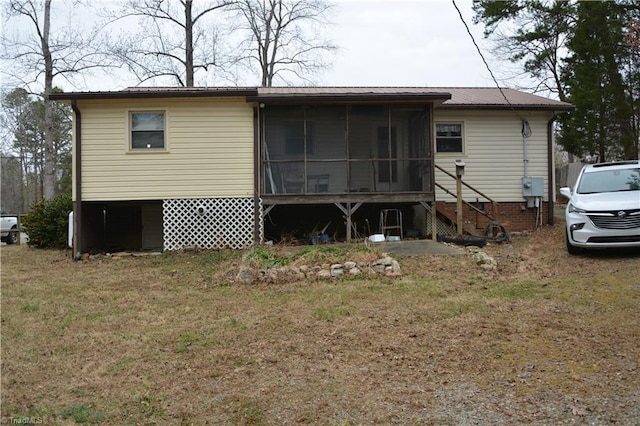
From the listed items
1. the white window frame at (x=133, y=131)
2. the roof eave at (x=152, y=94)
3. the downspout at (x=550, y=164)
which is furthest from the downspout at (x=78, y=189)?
the downspout at (x=550, y=164)

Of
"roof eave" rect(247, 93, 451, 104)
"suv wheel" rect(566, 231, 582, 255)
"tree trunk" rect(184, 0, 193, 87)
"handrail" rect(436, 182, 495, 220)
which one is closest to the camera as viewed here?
"suv wheel" rect(566, 231, 582, 255)

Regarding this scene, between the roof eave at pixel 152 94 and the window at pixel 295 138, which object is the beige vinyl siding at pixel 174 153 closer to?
the roof eave at pixel 152 94

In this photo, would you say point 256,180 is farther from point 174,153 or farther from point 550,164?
point 550,164

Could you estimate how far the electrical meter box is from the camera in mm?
13836

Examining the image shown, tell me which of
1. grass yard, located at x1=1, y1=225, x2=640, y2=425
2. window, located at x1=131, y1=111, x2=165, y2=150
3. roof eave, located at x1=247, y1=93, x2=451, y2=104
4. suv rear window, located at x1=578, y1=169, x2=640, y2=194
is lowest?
grass yard, located at x1=1, y1=225, x2=640, y2=425

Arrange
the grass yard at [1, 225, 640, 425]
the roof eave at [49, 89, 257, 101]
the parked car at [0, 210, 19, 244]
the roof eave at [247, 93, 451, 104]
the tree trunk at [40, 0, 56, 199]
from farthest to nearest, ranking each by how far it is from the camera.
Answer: the tree trunk at [40, 0, 56, 199]
the parked car at [0, 210, 19, 244]
the roof eave at [247, 93, 451, 104]
the roof eave at [49, 89, 257, 101]
the grass yard at [1, 225, 640, 425]

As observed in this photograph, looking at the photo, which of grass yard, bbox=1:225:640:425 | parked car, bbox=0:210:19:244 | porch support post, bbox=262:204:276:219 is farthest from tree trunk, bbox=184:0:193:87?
grass yard, bbox=1:225:640:425

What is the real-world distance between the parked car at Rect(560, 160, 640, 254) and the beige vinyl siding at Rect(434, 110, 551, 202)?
165 inches

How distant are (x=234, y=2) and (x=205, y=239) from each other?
16.8 m

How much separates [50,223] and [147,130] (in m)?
4.71

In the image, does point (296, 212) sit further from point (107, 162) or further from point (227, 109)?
point (107, 162)

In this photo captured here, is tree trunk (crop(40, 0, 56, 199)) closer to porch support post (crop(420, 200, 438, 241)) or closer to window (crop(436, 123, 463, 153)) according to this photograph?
window (crop(436, 123, 463, 153))

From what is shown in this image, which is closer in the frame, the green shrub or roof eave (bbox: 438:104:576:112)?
roof eave (bbox: 438:104:576:112)

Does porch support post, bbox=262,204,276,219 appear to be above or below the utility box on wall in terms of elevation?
below
